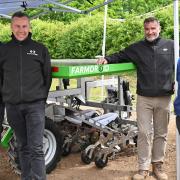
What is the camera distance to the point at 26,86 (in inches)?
169

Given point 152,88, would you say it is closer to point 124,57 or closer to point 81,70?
point 124,57

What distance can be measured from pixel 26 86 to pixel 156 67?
60.4 inches

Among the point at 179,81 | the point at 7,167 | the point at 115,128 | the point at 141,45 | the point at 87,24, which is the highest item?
the point at 87,24

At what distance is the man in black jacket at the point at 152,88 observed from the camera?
5.03 m

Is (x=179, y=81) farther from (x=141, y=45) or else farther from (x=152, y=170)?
(x=152, y=170)

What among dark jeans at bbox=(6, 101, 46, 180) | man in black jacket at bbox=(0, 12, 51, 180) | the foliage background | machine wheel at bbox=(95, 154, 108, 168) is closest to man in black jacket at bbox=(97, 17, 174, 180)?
machine wheel at bbox=(95, 154, 108, 168)

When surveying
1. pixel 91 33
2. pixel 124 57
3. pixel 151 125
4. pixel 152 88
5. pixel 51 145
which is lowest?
pixel 51 145

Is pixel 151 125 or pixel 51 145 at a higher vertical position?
pixel 151 125

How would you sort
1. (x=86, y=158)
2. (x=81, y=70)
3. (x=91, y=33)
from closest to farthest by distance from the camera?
1. (x=81, y=70)
2. (x=86, y=158)
3. (x=91, y=33)

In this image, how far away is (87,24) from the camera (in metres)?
18.7

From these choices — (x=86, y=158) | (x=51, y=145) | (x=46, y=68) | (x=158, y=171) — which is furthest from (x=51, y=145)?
→ (x=46, y=68)

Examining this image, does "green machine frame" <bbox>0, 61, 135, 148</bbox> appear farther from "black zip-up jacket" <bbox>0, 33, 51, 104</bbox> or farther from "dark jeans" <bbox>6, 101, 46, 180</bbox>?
"dark jeans" <bbox>6, 101, 46, 180</bbox>

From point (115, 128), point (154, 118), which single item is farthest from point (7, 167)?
point (154, 118)

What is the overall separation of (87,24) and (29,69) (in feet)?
47.8
